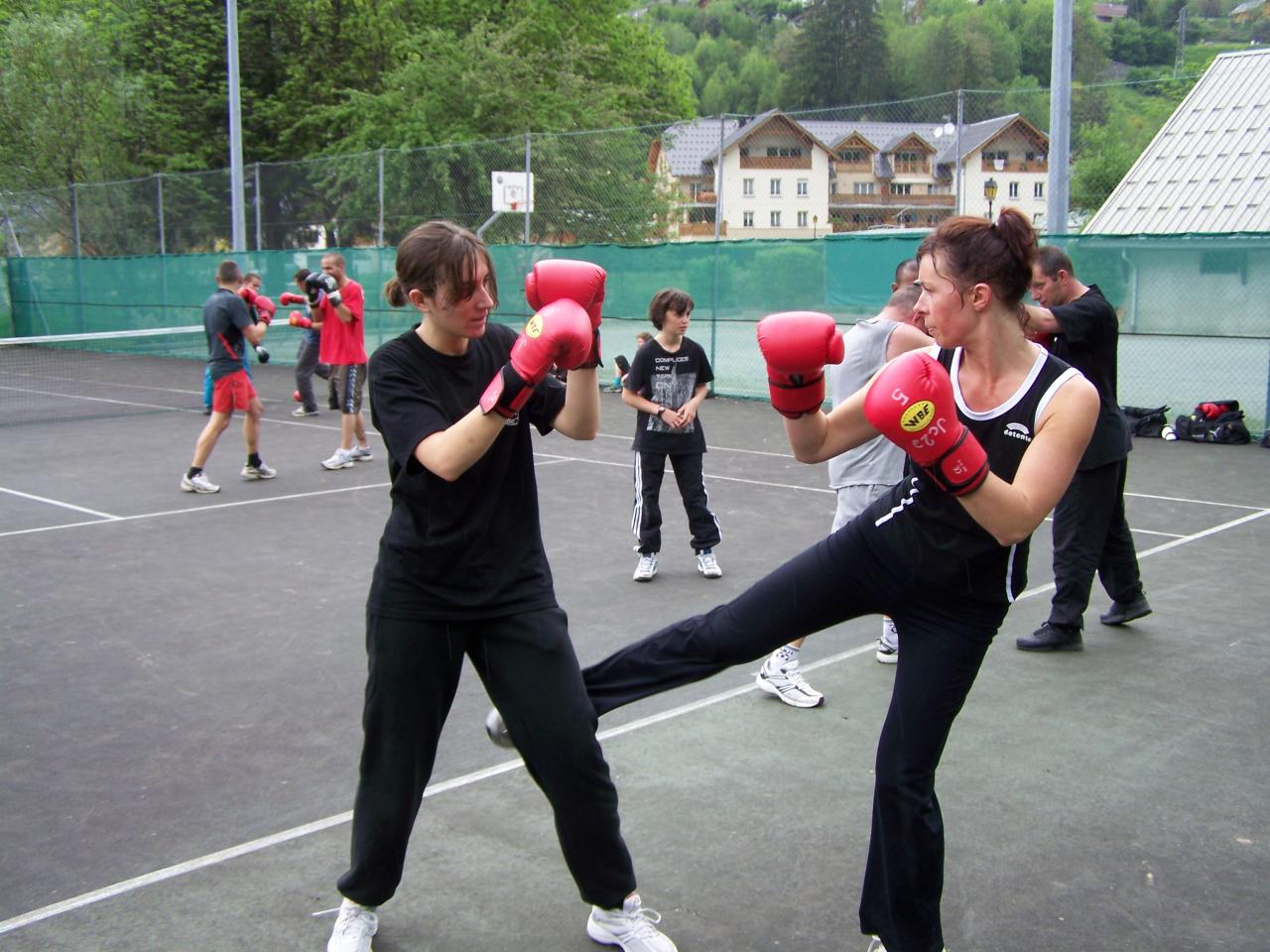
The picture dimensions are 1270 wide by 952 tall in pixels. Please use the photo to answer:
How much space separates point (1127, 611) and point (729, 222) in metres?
13.5

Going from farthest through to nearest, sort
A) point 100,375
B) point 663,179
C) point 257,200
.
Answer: point 257,200 → point 100,375 → point 663,179

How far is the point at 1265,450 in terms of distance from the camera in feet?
41.1

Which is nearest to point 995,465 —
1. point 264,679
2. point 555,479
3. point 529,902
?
point 529,902

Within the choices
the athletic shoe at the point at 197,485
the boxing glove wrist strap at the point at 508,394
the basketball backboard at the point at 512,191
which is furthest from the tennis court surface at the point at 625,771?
the basketball backboard at the point at 512,191

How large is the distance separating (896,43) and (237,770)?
3004 inches

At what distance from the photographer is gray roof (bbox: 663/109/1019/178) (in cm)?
1627

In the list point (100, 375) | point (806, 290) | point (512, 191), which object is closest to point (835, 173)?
point (806, 290)

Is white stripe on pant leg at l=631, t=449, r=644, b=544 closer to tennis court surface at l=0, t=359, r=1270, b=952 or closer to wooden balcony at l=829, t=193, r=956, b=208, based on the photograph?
tennis court surface at l=0, t=359, r=1270, b=952

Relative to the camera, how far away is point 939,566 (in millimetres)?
2932

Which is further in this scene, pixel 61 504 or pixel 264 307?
pixel 264 307

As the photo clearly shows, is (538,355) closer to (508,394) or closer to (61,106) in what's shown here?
(508,394)

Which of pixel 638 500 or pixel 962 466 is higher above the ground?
pixel 962 466

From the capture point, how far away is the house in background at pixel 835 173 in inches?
638

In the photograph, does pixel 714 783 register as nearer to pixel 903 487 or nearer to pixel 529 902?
pixel 529 902
